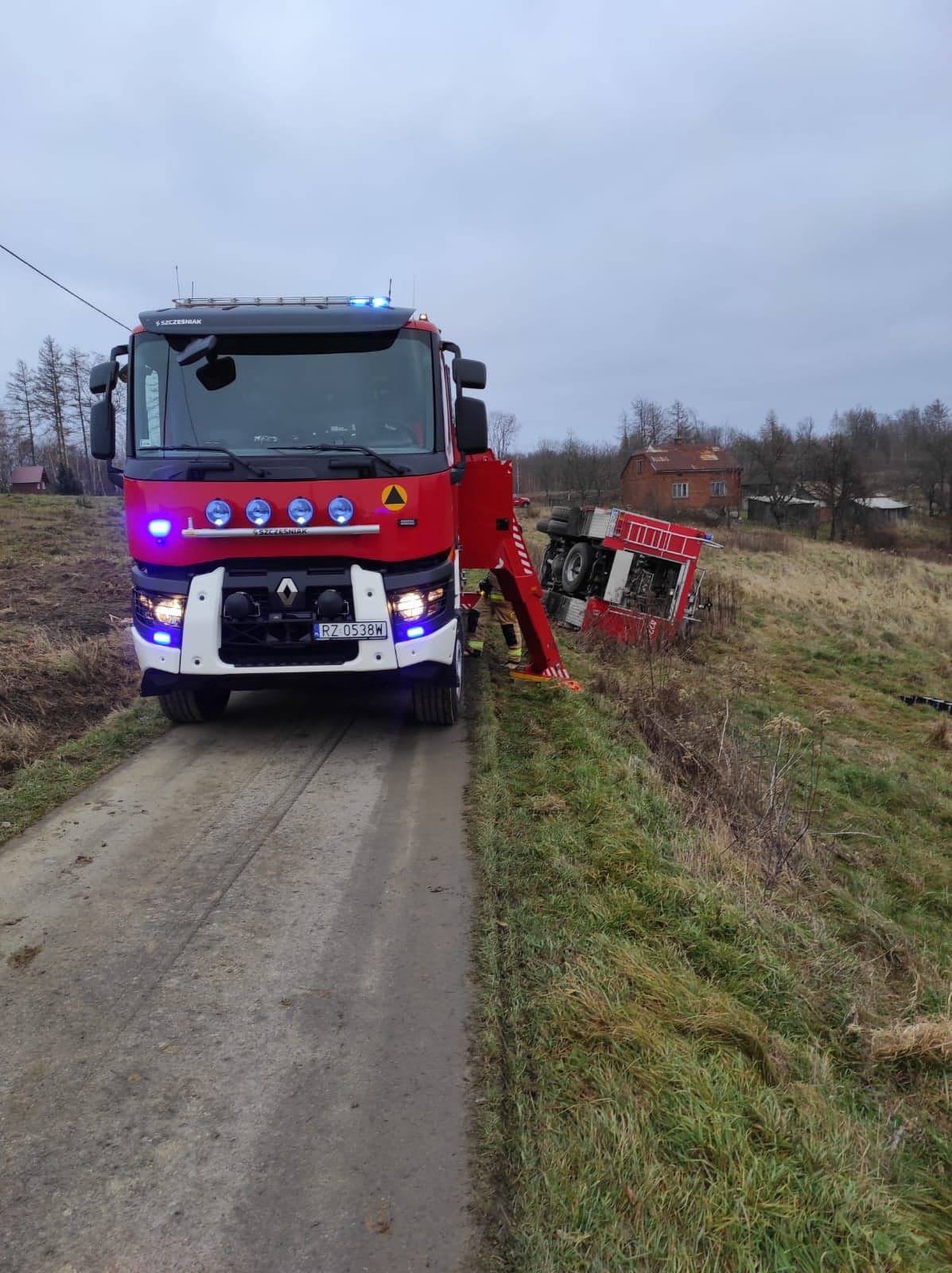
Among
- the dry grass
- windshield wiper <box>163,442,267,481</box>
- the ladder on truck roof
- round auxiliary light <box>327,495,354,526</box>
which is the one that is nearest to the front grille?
round auxiliary light <box>327,495,354,526</box>

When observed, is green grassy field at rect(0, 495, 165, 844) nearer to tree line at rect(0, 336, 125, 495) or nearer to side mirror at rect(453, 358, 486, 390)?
side mirror at rect(453, 358, 486, 390)

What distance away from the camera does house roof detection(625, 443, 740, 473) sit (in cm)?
5597

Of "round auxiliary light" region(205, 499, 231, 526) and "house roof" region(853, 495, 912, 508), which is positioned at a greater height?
"house roof" region(853, 495, 912, 508)

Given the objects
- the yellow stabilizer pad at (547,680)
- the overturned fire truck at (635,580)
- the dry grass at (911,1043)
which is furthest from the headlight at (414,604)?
the overturned fire truck at (635,580)

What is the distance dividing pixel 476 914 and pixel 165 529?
342cm

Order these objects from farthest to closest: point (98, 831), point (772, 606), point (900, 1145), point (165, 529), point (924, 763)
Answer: point (772, 606), point (924, 763), point (165, 529), point (98, 831), point (900, 1145)

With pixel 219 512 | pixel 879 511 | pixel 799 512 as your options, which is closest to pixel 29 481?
pixel 799 512

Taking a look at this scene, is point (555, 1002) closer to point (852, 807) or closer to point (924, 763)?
point (852, 807)

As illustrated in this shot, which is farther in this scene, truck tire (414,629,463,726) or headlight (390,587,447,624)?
truck tire (414,629,463,726)

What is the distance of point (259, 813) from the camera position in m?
5.06

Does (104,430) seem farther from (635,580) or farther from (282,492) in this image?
(635,580)

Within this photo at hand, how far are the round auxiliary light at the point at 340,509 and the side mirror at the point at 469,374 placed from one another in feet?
4.94

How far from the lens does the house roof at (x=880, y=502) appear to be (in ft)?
163

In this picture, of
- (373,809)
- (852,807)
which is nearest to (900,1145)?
(373,809)
